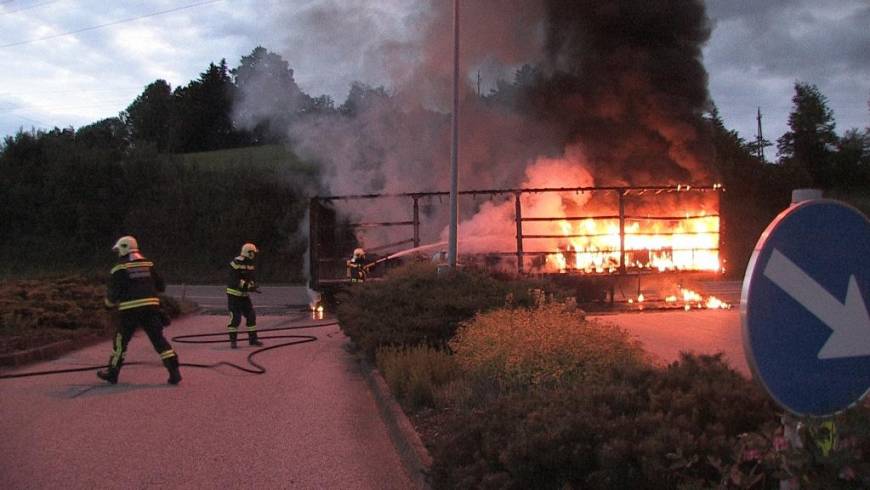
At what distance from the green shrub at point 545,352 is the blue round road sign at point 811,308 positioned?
371cm

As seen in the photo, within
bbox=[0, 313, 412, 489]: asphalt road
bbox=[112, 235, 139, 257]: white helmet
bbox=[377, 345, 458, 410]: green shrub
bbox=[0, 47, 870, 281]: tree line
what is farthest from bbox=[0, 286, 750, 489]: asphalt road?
bbox=[0, 47, 870, 281]: tree line

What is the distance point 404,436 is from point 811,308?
4.46 meters

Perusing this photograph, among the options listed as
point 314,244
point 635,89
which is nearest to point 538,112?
point 635,89

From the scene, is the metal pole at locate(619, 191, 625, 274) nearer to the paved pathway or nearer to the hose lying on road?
the paved pathway

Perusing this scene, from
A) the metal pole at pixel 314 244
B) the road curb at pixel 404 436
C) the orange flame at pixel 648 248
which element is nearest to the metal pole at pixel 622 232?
the orange flame at pixel 648 248

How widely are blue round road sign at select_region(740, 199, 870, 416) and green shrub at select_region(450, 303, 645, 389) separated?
3.71 metres

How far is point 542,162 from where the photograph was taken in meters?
21.7

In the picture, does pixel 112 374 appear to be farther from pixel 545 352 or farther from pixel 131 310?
pixel 545 352

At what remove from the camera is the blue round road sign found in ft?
8.09

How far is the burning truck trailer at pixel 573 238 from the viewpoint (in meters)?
18.4

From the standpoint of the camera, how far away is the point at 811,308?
8.25 feet

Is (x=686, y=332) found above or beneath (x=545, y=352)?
beneath

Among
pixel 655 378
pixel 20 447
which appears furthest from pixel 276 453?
pixel 655 378

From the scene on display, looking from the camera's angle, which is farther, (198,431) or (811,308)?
(198,431)
